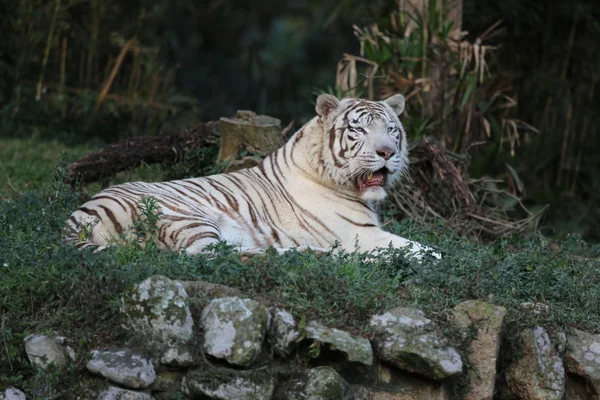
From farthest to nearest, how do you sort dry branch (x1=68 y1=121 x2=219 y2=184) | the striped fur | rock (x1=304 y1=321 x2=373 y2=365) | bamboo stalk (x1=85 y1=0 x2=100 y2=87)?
bamboo stalk (x1=85 y1=0 x2=100 y2=87) → dry branch (x1=68 y1=121 x2=219 y2=184) → the striped fur → rock (x1=304 y1=321 x2=373 y2=365)

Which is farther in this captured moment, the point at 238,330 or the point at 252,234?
the point at 252,234

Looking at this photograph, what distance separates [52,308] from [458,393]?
203 centimetres

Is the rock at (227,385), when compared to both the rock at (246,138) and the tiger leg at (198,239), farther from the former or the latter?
the rock at (246,138)

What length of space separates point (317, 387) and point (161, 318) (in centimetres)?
78

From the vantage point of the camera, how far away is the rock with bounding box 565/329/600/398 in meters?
5.14

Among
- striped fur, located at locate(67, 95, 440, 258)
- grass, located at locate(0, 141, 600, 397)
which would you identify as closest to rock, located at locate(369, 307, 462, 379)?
grass, located at locate(0, 141, 600, 397)

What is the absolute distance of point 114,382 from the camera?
14.9ft

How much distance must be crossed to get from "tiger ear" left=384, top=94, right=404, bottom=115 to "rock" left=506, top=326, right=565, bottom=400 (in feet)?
6.91

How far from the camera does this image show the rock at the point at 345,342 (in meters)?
4.69

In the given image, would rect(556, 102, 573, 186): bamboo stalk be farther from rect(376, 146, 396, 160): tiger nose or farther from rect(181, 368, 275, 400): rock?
rect(181, 368, 275, 400): rock

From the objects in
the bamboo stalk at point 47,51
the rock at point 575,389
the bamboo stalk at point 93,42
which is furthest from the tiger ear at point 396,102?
the bamboo stalk at point 93,42

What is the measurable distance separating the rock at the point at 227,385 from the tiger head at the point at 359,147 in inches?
80.5

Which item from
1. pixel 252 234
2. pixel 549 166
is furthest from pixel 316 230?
pixel 549 166

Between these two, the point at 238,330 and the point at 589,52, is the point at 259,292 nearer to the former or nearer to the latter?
the point at 238,330
